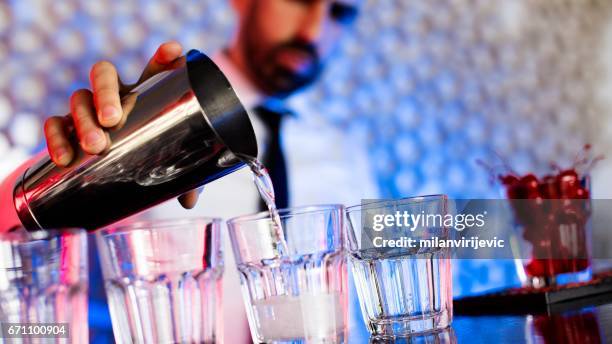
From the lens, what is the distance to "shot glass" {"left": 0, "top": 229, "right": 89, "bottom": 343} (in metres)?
0.38

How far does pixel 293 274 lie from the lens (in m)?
0.46

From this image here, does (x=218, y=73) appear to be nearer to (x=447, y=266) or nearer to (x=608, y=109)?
(x=447, y=266)

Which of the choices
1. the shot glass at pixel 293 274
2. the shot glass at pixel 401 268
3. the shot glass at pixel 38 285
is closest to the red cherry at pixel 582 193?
the shot glass at pixel 401 268

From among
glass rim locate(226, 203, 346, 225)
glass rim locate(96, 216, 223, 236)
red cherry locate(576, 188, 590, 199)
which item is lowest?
glass rim locate(96, 216, 223, 236)

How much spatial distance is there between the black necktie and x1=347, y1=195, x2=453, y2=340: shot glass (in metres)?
1.15

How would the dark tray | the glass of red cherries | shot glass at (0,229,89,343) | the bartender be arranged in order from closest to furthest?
shot glass at (0,229,89,343) → the dark tray → the glass of red cherries → the bartender

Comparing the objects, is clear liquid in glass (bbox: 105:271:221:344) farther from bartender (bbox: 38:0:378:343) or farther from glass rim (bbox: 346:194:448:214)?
bartender (bbox: 38:0:378:343)

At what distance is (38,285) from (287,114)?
52.1 inches

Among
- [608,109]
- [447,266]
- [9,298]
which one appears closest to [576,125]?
[608,109]

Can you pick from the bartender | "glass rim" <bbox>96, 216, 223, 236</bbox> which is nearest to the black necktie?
the bartender

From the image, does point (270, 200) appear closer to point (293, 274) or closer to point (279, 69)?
point (293, 274)

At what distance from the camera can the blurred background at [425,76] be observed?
1288 mm

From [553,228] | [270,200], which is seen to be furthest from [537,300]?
[270,200]

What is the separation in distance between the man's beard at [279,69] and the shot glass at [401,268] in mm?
1187
